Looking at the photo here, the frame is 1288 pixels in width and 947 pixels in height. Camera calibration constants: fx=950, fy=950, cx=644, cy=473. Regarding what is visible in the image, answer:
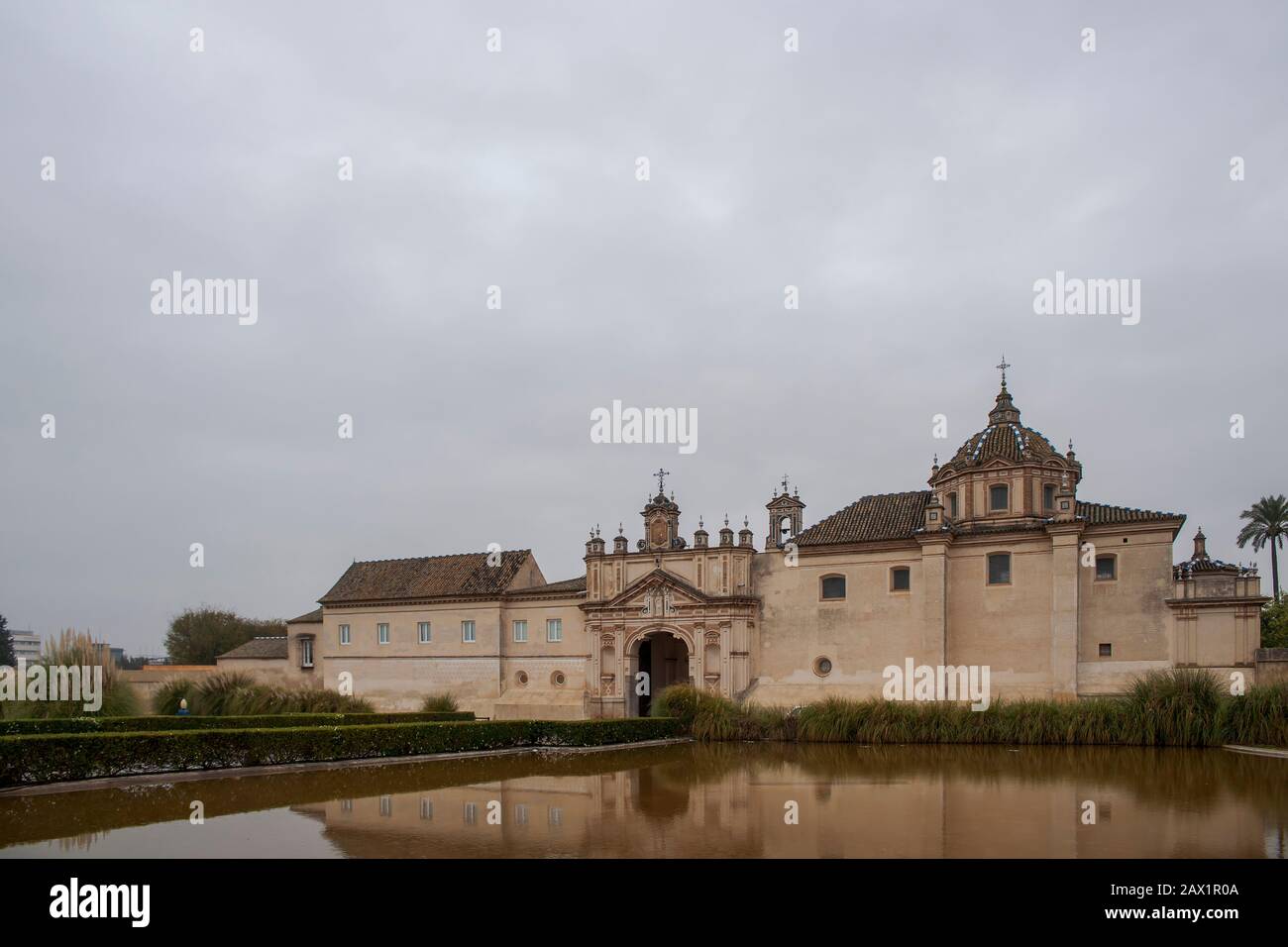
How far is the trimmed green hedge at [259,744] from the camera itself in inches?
729

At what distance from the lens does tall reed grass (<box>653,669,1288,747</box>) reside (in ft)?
86.4

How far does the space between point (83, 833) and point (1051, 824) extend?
1426 centimetres

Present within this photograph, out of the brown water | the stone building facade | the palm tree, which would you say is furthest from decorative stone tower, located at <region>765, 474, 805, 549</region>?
the palm tree

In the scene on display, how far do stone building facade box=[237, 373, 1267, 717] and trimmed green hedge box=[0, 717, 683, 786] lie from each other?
787 cm

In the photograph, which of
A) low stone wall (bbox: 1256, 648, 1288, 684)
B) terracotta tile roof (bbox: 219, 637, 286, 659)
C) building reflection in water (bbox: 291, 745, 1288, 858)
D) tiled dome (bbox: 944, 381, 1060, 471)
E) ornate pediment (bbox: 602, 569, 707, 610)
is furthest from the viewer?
terracotta tile roof (bbox: 219, 637, 286, 659)

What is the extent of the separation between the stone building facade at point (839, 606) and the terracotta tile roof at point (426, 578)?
12 cm

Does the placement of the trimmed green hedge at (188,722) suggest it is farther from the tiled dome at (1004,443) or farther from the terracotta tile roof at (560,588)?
the tiled dome at (1004,443)

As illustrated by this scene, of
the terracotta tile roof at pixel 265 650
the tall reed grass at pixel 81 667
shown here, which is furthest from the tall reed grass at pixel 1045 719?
the terracotta tile roof at pixel 265 650

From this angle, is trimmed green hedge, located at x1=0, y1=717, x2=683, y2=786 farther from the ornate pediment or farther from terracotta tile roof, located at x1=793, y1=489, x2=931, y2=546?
terracotta tile roof, located at x1=793, y1=489, x2=931, y2=546

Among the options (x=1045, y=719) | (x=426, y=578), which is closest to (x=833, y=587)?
(x=1045, y=719)

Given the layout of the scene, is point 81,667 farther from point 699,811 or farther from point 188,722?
point 699,811

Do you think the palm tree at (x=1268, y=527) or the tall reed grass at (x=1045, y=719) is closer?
the tall reed grass at (x=1045, y=719)

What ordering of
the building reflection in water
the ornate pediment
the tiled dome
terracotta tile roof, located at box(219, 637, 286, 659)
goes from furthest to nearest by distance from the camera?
terracotta tile roof, located at box(219, 637, 286, 659), the ornate pediment, the tiled dome, the building reflection in water
